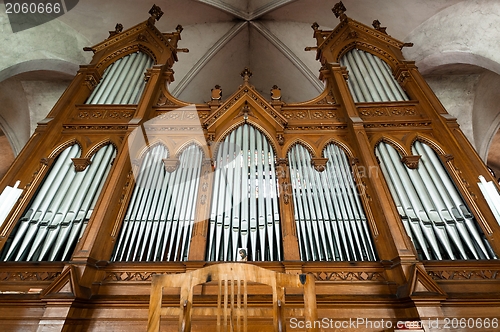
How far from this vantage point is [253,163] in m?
4.72

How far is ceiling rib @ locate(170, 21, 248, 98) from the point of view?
31.1 feet

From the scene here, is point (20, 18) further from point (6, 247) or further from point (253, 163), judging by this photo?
point (253, 163)

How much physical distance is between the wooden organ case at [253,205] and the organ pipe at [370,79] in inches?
1.5

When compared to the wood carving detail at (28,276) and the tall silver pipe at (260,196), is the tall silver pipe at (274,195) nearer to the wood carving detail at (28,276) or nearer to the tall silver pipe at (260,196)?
the tall silver pipe at (260,196)

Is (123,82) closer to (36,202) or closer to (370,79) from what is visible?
(36,202)

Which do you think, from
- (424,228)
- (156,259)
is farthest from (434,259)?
(156,259)

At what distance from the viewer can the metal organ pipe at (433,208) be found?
352cm

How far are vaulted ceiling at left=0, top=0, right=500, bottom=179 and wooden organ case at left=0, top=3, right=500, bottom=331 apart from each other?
81.0 inches

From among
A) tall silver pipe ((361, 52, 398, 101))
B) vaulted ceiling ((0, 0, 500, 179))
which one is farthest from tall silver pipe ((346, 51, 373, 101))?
vaulted ceiling ((0, 0, 500, 179))

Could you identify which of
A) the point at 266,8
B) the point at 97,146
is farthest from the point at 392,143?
the point at 266,8

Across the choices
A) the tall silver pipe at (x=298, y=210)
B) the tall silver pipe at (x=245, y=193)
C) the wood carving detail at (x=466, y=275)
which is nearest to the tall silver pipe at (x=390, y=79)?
the tall silver pipe at (x=298, y=210)

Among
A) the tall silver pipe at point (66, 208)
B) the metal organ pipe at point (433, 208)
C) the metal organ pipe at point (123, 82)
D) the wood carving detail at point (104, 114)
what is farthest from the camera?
the metal organ pipe at point (123, 82)

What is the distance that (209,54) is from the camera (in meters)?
9.64

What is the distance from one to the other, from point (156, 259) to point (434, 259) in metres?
3.04
